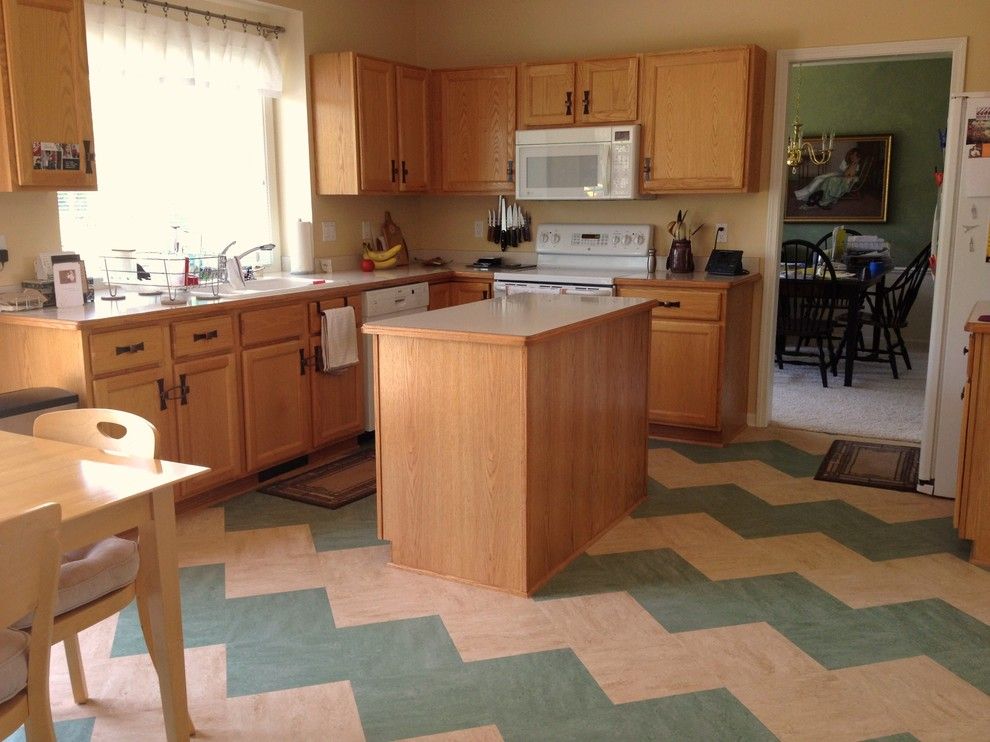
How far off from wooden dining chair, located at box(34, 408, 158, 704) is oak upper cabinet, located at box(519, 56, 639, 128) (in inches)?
137

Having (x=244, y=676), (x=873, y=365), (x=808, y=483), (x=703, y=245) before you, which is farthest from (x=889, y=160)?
(x=244, y=676)

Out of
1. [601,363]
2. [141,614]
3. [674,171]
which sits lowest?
Result: [141,614]

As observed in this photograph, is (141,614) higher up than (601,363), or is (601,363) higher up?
(601,363)

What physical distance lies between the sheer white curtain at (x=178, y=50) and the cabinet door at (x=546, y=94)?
4.43 feet

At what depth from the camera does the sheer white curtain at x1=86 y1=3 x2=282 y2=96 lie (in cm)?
401

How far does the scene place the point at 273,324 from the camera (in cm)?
409

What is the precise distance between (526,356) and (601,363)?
0.63m

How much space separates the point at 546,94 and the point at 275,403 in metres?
2.34

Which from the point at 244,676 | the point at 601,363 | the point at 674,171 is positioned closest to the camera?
the point at 244,676

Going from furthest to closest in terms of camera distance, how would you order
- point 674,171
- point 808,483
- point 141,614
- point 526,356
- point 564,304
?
point 674,171
point 808,483
point 564,304
point 526,356
point 141,614

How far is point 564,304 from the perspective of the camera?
3619mm

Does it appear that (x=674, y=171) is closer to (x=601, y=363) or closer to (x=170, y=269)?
(x=601, y=363)

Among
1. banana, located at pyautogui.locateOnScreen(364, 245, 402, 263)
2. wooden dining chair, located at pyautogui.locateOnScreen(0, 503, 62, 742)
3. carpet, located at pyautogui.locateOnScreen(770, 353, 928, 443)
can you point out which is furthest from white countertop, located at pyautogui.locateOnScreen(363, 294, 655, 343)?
carpet, located at pyautogui.locateOnScreen(770, 353, 928, 443)

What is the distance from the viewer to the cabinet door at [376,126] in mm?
4953
